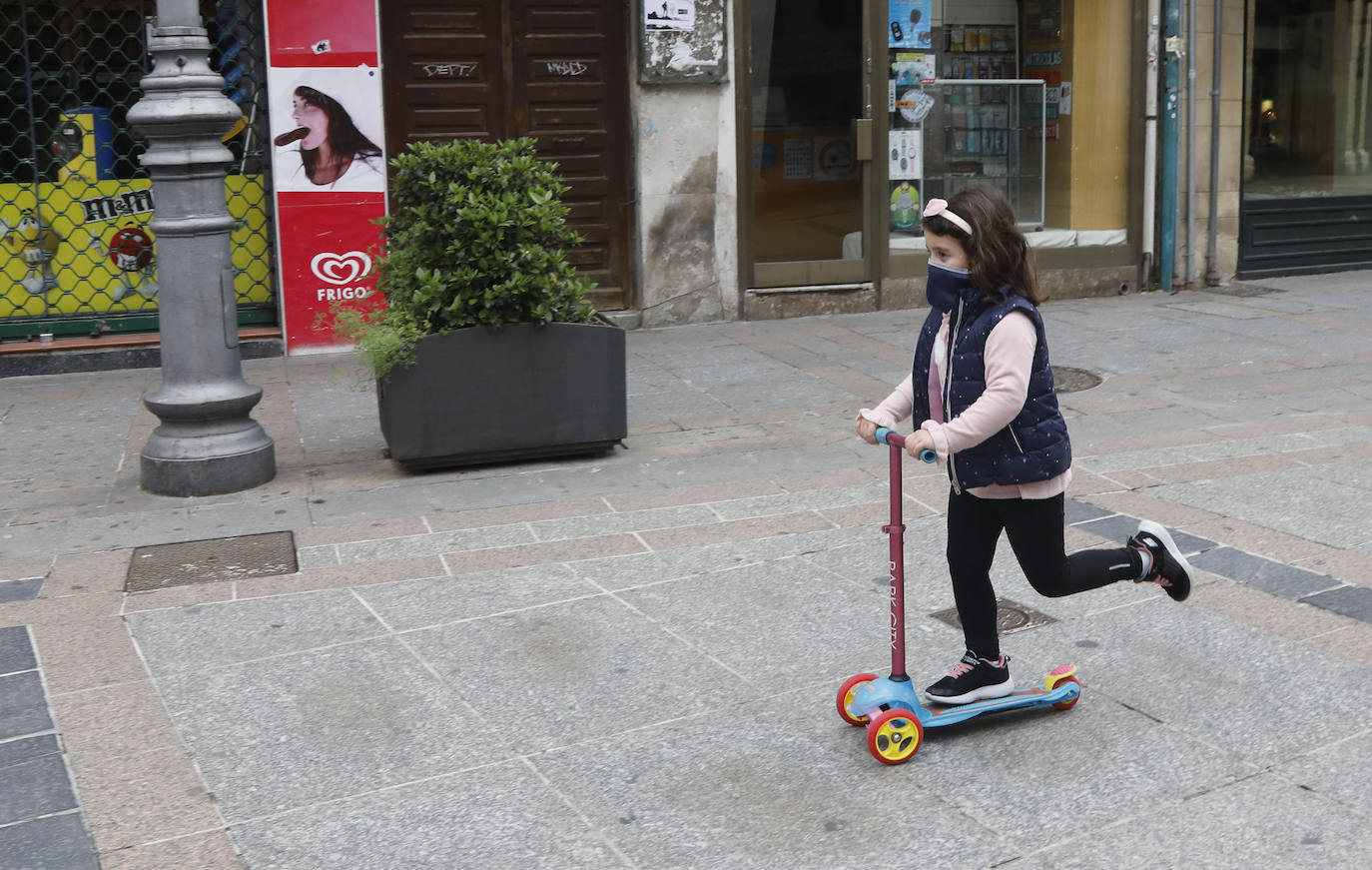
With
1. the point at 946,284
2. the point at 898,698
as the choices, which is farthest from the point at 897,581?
the point at 946,284

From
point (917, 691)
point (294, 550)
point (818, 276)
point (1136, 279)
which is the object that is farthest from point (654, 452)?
point (1136, 279)

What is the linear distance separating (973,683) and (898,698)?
278mm

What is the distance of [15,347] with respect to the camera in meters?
9.73

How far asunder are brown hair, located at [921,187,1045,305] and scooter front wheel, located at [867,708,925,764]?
1.11 m

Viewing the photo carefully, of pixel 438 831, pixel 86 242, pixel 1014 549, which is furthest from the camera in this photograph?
pixel 86 242

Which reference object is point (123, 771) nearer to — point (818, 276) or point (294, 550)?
point (294, 550)

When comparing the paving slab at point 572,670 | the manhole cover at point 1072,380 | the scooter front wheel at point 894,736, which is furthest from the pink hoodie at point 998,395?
the manhole cover at point 1072,380

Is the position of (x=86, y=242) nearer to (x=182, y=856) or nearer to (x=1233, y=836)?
(x=182, y=856)

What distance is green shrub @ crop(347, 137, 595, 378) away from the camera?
668 cm

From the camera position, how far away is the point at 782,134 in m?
11.6

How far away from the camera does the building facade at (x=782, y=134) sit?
9922 mm

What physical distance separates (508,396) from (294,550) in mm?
1464

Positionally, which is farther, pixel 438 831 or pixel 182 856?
pixel 438 831

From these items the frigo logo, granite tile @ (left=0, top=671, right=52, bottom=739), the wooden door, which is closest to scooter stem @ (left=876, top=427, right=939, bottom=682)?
granite tile @ (left=0, top=671, right=52, bottom=739)
